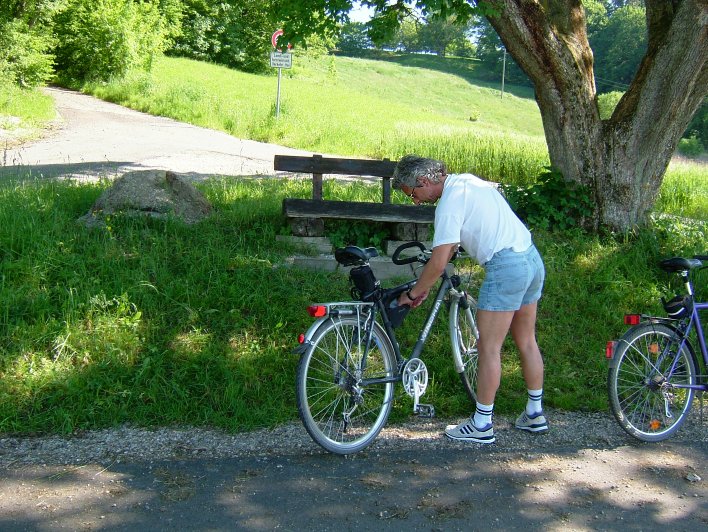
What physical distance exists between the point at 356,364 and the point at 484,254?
3.54 ft

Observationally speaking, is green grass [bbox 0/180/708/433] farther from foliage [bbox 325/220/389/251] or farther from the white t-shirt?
the white t-shirt

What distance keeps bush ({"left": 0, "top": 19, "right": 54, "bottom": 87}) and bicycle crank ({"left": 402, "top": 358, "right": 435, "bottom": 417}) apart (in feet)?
67.8

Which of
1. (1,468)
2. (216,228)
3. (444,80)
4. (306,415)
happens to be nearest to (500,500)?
(306,415)

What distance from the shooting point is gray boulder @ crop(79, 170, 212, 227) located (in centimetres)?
738

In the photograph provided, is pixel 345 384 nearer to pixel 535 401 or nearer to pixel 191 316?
pixel 535 401

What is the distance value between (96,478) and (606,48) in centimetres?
8521

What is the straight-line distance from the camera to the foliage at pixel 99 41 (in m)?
27.9

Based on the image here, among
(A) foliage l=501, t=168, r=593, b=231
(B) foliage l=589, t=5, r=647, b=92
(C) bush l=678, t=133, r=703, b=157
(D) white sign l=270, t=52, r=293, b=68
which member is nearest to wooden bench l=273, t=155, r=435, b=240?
(A) foliage l=501, t=168, r=593, b=231

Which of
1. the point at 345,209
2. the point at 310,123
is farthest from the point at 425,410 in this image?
the point at 310,123

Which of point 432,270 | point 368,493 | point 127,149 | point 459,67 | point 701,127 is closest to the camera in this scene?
point 368,493

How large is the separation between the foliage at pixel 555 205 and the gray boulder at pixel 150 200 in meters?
3.62

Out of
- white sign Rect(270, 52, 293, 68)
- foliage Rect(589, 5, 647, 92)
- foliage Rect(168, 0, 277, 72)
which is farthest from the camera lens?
foliage Rect(589, 5, 647, 92)

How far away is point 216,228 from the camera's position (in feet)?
24.5

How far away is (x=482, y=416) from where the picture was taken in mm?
4871
